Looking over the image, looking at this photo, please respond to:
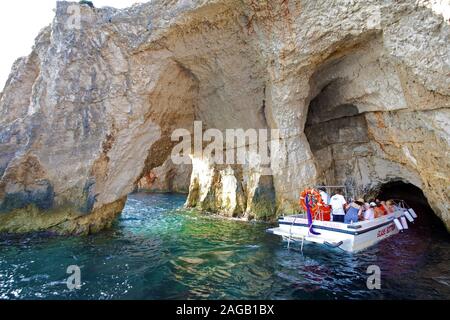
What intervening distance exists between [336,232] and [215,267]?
3.94 meters

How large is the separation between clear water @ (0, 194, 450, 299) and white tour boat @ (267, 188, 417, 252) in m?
0.35

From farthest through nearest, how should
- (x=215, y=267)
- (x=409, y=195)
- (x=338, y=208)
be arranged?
(x=409, y=195) → (x=338, y=208) → (x=215, y=267)

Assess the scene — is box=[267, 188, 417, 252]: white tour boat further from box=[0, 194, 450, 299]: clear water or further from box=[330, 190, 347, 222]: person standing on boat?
box=[330, 190, 347, 222]: person standing on boat

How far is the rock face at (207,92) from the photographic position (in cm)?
1075

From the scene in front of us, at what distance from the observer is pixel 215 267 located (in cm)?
838

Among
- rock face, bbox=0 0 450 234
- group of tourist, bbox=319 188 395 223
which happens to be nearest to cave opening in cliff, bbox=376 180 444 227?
rock face, bbox=0 0 450 234

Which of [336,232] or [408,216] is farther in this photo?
[408,216]

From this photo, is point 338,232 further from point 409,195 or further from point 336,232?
point 409,195

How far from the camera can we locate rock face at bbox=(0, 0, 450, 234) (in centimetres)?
1075

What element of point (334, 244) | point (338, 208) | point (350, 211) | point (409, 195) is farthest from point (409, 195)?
point (334, 244)

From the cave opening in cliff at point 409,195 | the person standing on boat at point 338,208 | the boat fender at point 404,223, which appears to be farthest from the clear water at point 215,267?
the cave opening in cliff at point 409,195

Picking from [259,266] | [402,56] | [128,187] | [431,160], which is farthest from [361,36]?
[128,187]

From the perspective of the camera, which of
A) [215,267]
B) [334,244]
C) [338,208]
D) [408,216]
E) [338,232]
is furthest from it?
[408,216]

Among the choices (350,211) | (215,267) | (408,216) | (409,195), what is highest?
(409,195)
